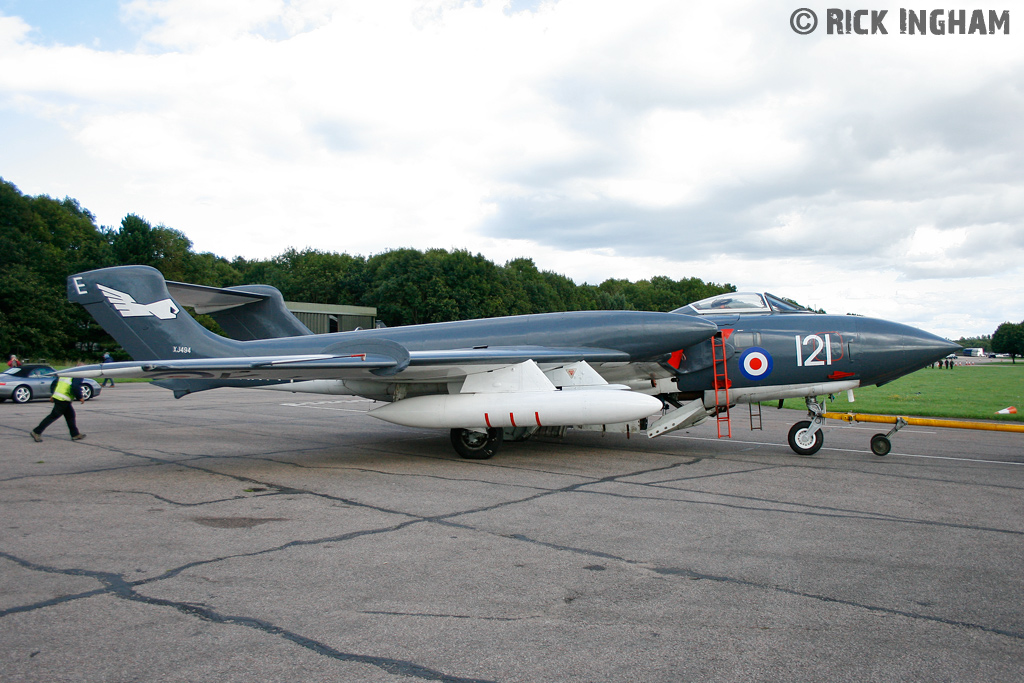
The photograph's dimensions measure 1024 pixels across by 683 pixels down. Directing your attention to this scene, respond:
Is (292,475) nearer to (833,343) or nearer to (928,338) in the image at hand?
(833,343)

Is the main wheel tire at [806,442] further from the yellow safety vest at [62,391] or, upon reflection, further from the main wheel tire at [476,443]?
→ the yellow safety vest at [62,391]

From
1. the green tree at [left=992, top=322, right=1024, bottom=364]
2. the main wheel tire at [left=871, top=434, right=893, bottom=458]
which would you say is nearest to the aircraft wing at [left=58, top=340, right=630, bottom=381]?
the main wheel tire at [left=871, top=434, right=893, bottom=458]

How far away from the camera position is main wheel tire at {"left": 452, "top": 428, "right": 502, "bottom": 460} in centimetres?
998

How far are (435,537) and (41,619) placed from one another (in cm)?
270

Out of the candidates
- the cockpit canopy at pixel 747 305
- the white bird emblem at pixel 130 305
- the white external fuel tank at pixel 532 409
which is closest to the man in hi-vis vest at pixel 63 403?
the white bird emblem at pixel 130 305

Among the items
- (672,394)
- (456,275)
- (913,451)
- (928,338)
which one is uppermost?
(456,275)

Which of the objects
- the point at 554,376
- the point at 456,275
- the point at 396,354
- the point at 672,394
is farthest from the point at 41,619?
the point at 456,275

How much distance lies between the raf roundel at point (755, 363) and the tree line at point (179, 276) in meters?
49.5

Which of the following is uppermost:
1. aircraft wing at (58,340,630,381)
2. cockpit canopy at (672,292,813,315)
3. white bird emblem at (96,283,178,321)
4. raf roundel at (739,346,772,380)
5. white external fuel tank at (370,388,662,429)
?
white bird emblem at (96,283,178,321)

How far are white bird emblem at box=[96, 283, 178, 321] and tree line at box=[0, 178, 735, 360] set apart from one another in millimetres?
43931

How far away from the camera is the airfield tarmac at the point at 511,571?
10.6 ft

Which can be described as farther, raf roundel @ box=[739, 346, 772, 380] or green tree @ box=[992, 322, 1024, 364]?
green tree @ box=[992, 322, 1024, 364]

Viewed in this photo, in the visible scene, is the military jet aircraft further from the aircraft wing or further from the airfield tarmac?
the airfield tarmac

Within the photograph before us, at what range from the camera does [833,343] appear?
998cm
